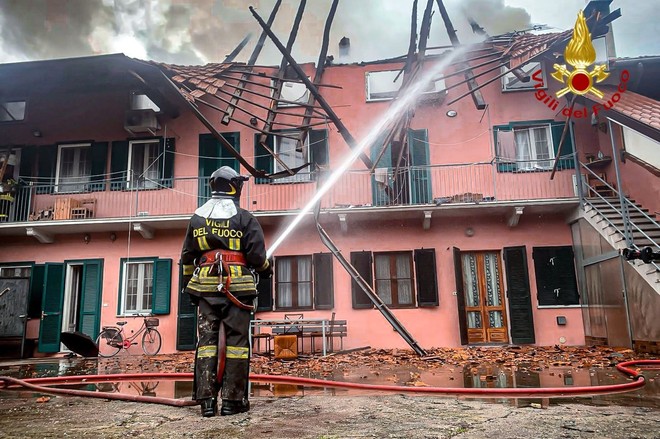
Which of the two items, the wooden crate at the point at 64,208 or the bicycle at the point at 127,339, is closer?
the bicycle at the point at 127,339

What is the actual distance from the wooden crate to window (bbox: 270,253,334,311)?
5.66 m

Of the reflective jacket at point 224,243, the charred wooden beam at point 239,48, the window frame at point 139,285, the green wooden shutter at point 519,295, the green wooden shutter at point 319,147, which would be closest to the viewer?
the reflective jacket at point 224,243

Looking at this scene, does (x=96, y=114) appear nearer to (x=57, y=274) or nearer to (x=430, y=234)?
(x=57, y=274)

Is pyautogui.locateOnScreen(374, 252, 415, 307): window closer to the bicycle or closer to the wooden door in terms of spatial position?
the wooden door

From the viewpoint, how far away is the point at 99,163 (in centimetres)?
1430

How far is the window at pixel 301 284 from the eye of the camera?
512 inches

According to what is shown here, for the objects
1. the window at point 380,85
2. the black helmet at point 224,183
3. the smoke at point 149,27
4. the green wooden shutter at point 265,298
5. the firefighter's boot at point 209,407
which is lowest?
the firefighter's boot at point 209,407

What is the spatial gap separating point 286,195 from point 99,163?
5718 millimetres

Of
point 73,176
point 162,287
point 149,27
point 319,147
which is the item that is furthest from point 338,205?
point 149,27

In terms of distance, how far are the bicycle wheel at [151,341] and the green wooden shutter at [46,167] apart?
5283 millimetres

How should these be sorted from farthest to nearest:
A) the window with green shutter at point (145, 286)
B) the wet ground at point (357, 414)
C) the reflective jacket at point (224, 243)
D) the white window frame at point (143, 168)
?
1. the white window frame at point (143, 168)
2. the window with green shutter at point (145, 286)
3. the reflective jacket at point (224, 243)
4. the wet ground at point (357, 414)

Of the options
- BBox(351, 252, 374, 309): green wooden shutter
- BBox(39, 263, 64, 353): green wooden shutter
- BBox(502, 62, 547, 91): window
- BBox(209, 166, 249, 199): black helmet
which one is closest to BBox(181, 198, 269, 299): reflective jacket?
BBox(209, 166, 249, 199): black helmet

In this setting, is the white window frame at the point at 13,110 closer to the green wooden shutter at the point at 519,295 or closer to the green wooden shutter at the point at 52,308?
the green wooden shutter at the point at 52,308

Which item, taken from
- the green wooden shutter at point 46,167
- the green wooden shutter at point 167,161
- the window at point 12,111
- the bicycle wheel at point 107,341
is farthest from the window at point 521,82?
the window at point 12,111
